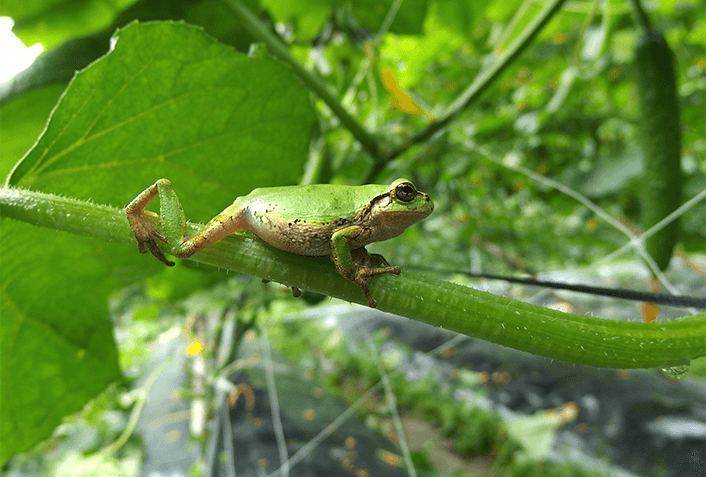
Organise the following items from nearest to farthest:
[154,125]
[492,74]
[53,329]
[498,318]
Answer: [498,318] → [154,125] → [53,329] → [492,74]

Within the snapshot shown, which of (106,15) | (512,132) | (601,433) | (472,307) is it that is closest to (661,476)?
(601,433)

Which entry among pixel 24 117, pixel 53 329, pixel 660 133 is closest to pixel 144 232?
pixel 53 329

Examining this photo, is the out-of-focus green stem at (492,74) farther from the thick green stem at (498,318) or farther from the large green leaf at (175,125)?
the thick green stem at (498,318)

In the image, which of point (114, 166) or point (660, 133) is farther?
point (660, 133)

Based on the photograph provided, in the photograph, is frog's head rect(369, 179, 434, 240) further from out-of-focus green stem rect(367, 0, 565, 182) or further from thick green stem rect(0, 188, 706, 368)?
out-of-focus green stem rect(367, 0, 565, 182)

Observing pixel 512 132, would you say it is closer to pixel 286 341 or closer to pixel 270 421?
pixel 270 421

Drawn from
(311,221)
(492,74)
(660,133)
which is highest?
(492,74)

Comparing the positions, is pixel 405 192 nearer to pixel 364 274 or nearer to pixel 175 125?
pixel 364 274
